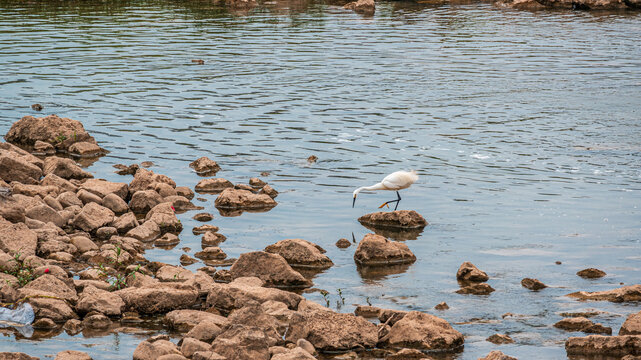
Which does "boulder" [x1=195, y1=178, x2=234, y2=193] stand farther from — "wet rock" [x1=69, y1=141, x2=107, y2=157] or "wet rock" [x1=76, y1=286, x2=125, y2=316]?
"wet rock" [x1=76, y1=286, x2=125, y2=316]

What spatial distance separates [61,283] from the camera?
1144 cm

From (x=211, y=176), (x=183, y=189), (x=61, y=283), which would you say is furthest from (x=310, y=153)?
(x=61, y=283)

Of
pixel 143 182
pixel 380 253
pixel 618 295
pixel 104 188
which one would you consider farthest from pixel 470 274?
pixel 104 188

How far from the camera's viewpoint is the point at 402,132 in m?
23.2

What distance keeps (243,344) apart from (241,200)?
765cm

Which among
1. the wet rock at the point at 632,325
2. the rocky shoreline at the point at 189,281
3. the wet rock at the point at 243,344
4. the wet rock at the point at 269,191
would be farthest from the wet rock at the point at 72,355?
the wet rock at the point at 269,191

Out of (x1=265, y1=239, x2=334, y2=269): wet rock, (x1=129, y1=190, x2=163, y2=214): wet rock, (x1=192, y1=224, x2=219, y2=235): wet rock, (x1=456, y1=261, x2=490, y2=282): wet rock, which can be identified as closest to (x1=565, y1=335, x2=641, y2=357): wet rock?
(x1=456, y1=261, x2=490, y2=282): wet rock

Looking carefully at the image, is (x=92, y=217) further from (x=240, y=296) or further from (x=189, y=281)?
(x=240, y=296)

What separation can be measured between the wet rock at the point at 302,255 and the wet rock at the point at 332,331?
3153mm

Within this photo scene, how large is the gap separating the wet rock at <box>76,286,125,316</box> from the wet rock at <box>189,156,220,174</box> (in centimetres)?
841

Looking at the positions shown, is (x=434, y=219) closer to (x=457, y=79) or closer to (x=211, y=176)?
(x=211, y=176)

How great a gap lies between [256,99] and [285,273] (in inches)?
603

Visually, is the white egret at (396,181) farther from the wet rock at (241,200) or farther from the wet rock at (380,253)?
the wet rock at (380,253)

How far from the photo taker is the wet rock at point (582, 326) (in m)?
10.8
